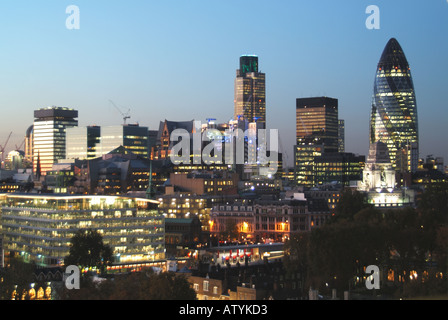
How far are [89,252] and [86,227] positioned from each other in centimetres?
920

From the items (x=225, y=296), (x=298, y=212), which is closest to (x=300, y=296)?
(x=225, y=296)

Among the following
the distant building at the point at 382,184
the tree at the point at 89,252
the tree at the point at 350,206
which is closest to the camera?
the tree at the point at 89,252

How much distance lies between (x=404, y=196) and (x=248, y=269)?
7940 centimetres

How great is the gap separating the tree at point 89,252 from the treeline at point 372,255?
1724 cm

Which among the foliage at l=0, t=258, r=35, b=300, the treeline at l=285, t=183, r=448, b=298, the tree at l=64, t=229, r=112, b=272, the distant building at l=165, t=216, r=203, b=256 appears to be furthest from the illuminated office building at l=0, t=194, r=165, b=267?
the treeline at l=285, t=183, r=448, b=298

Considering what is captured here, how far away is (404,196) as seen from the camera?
5443 inches

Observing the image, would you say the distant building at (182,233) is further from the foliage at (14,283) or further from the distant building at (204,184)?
the distant building at (204,184)

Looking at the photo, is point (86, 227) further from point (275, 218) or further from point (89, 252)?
point (275, 218)

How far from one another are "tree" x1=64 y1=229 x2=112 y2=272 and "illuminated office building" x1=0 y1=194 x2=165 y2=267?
236 inches

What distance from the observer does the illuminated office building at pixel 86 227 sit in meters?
80.2

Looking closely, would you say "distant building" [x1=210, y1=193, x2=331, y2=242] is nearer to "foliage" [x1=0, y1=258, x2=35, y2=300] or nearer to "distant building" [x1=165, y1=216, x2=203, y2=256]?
"distant building" [x1=165, y1=216, x2=203, y2=256]

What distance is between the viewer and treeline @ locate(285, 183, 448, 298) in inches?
2372

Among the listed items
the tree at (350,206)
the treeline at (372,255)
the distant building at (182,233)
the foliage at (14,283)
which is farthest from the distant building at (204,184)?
the foliage at (14,283)
